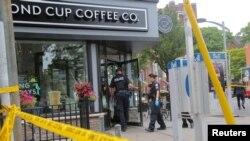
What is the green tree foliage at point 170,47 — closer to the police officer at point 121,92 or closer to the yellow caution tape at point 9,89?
the police officer at point 121,92

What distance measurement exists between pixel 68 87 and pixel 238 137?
27.9ft

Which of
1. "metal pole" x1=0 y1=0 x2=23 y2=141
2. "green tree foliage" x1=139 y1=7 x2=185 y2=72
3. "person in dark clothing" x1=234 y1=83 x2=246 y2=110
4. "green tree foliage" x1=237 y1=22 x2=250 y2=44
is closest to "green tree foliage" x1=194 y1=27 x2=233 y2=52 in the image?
"green tree foliage" x1=237 y1=22 x2=250 y2=44

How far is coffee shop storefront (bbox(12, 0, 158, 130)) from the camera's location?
1020cm

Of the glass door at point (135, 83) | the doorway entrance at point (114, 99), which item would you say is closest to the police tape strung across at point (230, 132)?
the doorway entrance at point (114, 99)

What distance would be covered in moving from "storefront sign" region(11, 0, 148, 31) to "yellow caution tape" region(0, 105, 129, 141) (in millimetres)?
5176

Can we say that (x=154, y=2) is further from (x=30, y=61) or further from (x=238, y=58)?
(x=238, y=58)

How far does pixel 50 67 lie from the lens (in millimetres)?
11062

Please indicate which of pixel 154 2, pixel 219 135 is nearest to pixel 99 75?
pixel 154 2

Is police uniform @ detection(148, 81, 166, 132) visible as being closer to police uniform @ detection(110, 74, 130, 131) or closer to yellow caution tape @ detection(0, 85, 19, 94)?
police uniform @ detection(110, 74, 130, 131)

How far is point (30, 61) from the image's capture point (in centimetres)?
1061

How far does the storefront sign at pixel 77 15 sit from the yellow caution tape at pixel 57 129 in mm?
5176

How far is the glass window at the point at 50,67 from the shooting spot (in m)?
10.5

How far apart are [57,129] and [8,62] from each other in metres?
1.81

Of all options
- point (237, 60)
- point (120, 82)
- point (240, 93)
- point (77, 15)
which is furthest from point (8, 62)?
point (237, 60)
